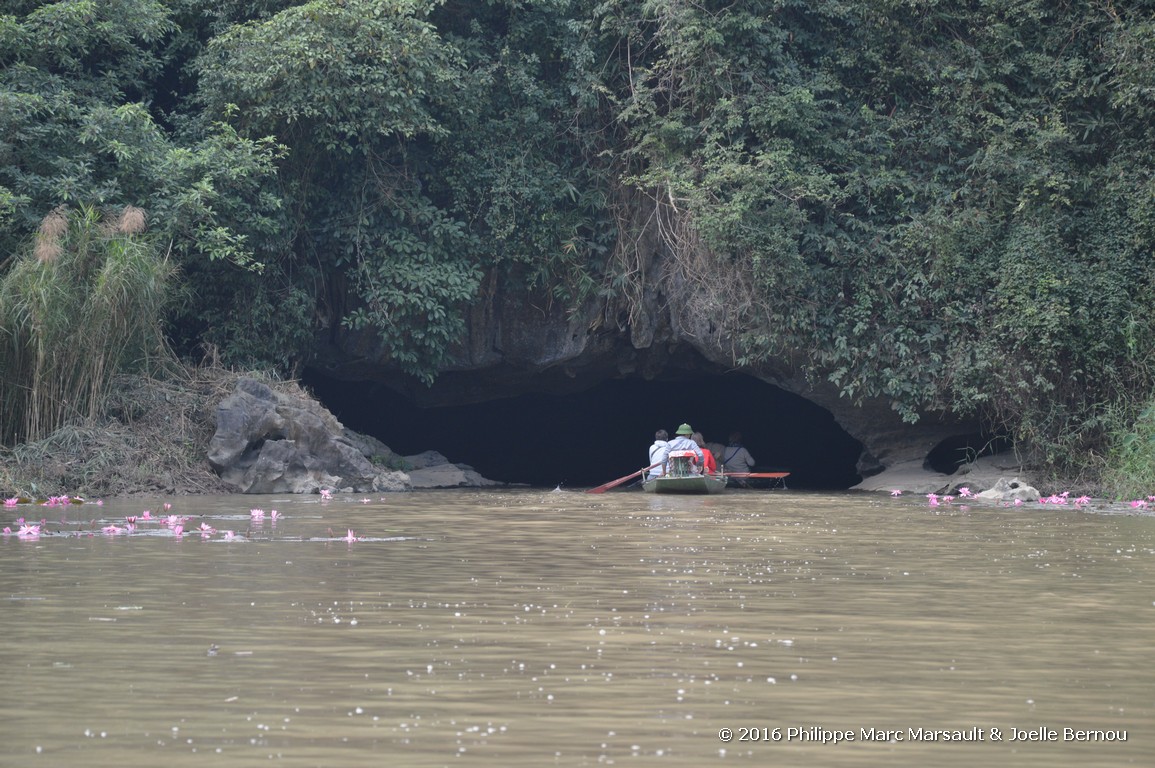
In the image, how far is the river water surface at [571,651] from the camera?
4332 millimetres

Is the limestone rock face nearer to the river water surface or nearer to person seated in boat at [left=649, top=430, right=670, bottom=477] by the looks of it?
person seated in boat at [left=649, top=430, right=670, bottom=477]

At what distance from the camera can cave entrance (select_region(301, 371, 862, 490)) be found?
2811cm

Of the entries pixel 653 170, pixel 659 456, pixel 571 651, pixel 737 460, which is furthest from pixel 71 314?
pixel 571 651

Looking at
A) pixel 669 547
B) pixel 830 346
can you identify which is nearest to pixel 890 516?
pixel 669 547

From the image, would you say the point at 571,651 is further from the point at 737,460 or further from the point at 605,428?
the point at 605,428

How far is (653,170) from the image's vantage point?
21.0 m

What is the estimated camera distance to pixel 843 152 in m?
20.8

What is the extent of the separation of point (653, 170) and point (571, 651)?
1576 cm

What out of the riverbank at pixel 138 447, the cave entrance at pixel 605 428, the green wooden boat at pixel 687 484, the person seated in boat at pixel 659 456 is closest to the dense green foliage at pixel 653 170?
the riverbank at pixel 138 447

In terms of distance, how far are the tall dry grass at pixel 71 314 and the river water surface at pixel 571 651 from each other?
653 cm

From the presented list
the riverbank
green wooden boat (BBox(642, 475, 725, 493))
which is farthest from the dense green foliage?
green wooden boat (BBox(642, 475, 725, 493))

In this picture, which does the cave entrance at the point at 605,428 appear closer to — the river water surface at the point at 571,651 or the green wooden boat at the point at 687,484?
the green wooden boat at the point at 687,484

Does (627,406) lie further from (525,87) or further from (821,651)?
(821,651)

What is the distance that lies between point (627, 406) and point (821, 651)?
2358 cm
